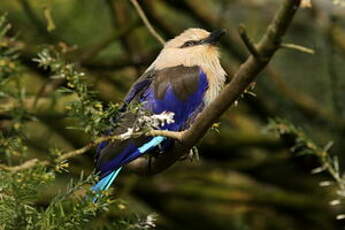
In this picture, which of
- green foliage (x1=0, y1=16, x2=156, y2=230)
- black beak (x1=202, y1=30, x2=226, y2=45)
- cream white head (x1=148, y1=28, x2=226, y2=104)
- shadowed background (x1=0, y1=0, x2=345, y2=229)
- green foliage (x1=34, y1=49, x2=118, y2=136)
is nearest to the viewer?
green foliage (x1=0, y1=16, x2=156, y2=230)

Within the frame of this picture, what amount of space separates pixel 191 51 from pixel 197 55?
0.12 ft

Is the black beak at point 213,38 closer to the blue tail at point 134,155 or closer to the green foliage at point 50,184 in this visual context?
the blue tail at point 134,155

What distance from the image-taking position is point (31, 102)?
4242 mm

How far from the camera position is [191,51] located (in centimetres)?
349

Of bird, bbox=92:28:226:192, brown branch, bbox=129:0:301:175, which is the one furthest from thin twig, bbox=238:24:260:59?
bird, bbox=92:28:226:192

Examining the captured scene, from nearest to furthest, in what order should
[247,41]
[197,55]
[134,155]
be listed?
[247,41] < [134,155] < [197,55]

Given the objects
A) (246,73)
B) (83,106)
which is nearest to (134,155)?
(83,106)

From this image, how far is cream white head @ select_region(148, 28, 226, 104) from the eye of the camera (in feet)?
11.0

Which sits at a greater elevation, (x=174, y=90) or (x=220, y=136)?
(x=174, y=90)

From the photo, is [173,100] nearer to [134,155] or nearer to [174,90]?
[174,90]

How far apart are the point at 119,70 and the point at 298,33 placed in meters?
1.41

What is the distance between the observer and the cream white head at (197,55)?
11.0ft

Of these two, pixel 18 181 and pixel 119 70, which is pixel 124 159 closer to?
pixel 18 181

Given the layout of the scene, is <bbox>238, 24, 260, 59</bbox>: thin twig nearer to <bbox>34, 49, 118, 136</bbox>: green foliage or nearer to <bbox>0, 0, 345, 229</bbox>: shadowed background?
<bbox>34, 49, 118, 136</bbox>: green foliage
